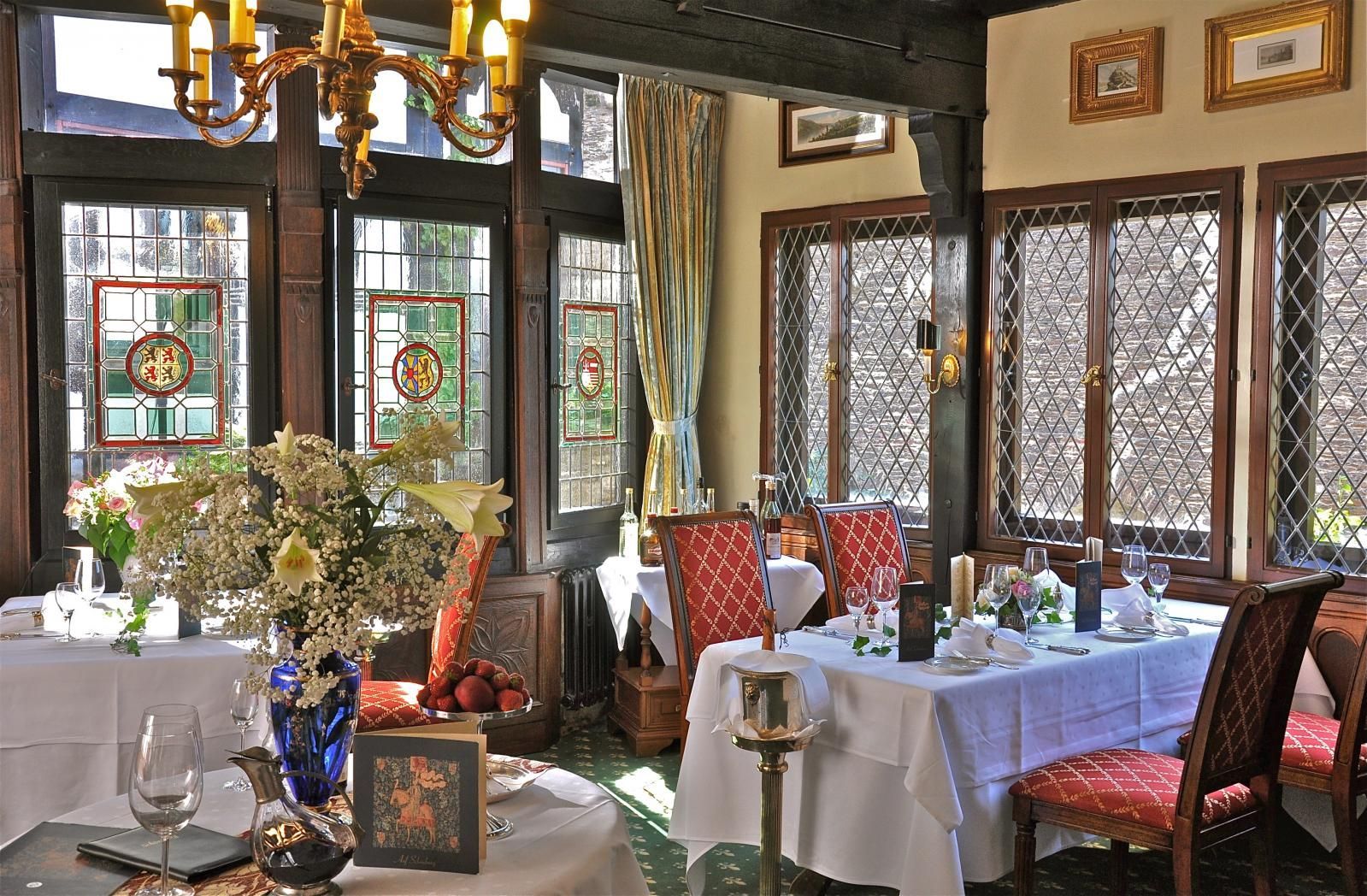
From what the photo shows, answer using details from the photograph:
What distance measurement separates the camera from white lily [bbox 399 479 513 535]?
6.11 ft

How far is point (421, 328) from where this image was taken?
195 inches

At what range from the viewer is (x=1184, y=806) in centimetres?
302

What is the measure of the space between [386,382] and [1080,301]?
2.71 meters

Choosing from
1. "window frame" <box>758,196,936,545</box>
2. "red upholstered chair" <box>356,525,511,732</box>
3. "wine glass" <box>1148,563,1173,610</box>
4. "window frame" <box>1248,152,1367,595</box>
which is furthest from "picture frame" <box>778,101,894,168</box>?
"red upholstered chair" <box>356,525,511,732</box>

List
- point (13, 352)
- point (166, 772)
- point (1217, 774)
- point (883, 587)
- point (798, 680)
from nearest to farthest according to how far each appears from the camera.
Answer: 1. point (166, 772)
2. point (798, 680)
3. point (1217, 774)
4. point (883, 587)
5. point (13, 352)

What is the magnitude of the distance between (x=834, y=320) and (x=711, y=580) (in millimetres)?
1861

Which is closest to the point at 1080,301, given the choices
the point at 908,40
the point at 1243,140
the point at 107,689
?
the point at 1243,140

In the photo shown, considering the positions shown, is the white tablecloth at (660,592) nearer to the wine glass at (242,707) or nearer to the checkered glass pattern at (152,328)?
the checkered glass pattern at (152,328)

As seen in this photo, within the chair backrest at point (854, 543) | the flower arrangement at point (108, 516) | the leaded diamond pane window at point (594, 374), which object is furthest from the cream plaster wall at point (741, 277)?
the flower arrangement at point (108, 516)

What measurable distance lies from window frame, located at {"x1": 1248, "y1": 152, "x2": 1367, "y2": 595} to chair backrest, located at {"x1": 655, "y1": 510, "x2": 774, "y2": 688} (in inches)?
68.1

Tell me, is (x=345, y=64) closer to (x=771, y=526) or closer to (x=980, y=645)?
(x=980, y=645)

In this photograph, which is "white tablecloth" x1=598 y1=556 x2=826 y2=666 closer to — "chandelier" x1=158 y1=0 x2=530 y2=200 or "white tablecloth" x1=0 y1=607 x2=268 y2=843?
"white tablecloth" x1=0 y1=607 x2=268 y2=843

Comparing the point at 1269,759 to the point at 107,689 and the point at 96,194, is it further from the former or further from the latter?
the point at 96,194

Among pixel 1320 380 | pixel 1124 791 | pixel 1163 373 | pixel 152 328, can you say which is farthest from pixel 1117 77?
pixel 152 328
